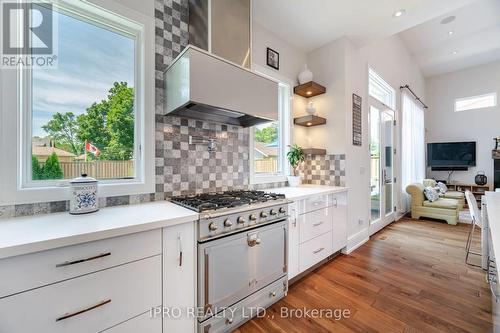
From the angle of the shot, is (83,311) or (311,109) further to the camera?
(311,109)

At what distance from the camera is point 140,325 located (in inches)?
43.4

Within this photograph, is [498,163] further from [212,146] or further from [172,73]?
[172,73]

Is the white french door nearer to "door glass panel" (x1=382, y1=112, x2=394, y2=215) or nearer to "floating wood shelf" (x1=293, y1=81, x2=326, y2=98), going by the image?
"door glass panel" (x1=382, y1=112, x2=394, y2=215)

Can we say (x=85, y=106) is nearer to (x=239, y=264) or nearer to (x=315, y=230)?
(x=239, y=264)

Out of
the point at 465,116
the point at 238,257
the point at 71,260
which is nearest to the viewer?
the point at 71,260

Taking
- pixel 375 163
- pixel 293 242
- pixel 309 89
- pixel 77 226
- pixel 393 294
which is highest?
pixel 309 89

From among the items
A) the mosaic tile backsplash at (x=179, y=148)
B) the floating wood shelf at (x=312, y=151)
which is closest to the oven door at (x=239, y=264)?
the mosaic tile backsplash at (x=179, y=148)

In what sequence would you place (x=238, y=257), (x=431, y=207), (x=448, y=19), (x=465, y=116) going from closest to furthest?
(x=238, y=257) < (x=448, y=19) < (x=431, y=207) < (x=465, y=116)

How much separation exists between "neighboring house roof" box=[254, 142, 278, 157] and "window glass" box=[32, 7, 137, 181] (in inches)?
53.6

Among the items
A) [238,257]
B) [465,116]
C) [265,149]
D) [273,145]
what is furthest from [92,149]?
[465,116]

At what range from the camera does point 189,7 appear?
186 centimetres

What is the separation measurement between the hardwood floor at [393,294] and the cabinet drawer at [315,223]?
0.45m

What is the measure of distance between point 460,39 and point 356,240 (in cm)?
544

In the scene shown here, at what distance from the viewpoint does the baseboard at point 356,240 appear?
9.16ft
